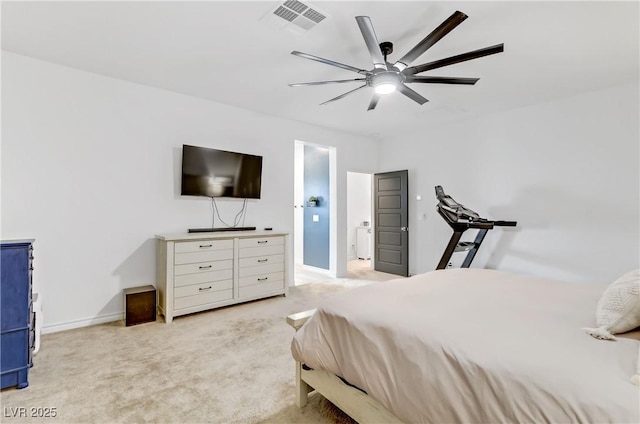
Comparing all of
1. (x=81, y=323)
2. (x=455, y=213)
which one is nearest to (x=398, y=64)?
(x=455, y=213)

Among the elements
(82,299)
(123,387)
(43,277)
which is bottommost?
(123,387)

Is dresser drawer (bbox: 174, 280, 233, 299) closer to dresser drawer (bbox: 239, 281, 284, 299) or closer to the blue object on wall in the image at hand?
dresser drawer (bbox: 239, 281, 284, 299)

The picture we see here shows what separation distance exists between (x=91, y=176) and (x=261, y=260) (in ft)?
6.97

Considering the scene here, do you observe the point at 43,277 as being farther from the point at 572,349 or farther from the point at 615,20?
the point at 615,20

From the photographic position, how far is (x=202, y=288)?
11.6 ft

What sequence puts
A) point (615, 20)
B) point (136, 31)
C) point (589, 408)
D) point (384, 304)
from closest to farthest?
point (589, 408), point (384, 304), point (615, 20), point (136, 31)

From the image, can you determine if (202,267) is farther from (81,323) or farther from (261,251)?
(81,323)

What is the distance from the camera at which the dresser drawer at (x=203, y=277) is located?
336 cm

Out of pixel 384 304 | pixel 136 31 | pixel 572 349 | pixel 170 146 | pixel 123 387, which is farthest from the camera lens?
pixel 170 146

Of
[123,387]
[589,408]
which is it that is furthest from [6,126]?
[589,408]

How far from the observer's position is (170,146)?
3.76 metres

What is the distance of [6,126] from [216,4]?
2.40 m

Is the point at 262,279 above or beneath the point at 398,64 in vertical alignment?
beneath

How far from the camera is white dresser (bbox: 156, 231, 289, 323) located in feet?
10.9
